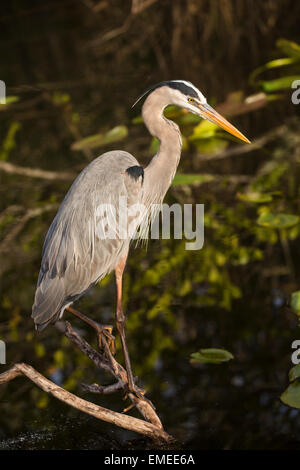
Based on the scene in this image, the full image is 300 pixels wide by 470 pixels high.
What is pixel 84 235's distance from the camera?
3.61 metres

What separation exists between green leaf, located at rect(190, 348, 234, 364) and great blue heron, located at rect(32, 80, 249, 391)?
0.51 meters

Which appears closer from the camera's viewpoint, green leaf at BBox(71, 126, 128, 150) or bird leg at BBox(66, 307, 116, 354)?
bird leg at BBox(66, 307, 116, 354)

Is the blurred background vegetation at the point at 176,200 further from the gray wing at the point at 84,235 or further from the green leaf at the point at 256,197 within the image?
the gray wing at the point at 84,235

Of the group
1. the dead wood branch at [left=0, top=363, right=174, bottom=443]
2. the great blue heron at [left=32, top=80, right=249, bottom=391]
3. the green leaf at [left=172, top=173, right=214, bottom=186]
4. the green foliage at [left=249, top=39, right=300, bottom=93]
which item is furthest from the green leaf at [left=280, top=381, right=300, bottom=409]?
the green foliage at [left=249, top=39, right=300, bottom=93]

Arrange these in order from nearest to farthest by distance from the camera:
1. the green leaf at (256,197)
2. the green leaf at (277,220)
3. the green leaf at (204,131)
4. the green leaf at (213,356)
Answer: the green leaf at (213,356)
the green leaf at (277,220)
the green leaf at (256,197)
the green leaf at (204,131)

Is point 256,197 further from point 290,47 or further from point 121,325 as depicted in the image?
point 290,47

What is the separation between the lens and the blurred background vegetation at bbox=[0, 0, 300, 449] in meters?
3.59

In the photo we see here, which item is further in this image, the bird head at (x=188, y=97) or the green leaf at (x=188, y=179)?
the green leaf at (x=188, y=179)

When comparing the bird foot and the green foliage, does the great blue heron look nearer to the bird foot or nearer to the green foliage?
the bird foot

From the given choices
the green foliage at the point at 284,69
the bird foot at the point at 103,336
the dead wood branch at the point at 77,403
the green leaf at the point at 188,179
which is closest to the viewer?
the dead wood branch at the point at 77,403

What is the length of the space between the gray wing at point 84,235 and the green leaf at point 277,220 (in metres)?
1.75

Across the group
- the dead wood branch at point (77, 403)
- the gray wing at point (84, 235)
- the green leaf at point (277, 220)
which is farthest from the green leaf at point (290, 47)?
the dead wood branch at point (77, 403)

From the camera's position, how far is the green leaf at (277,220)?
A: 16.8 feet

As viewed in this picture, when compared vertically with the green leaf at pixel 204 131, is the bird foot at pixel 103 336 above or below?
below
